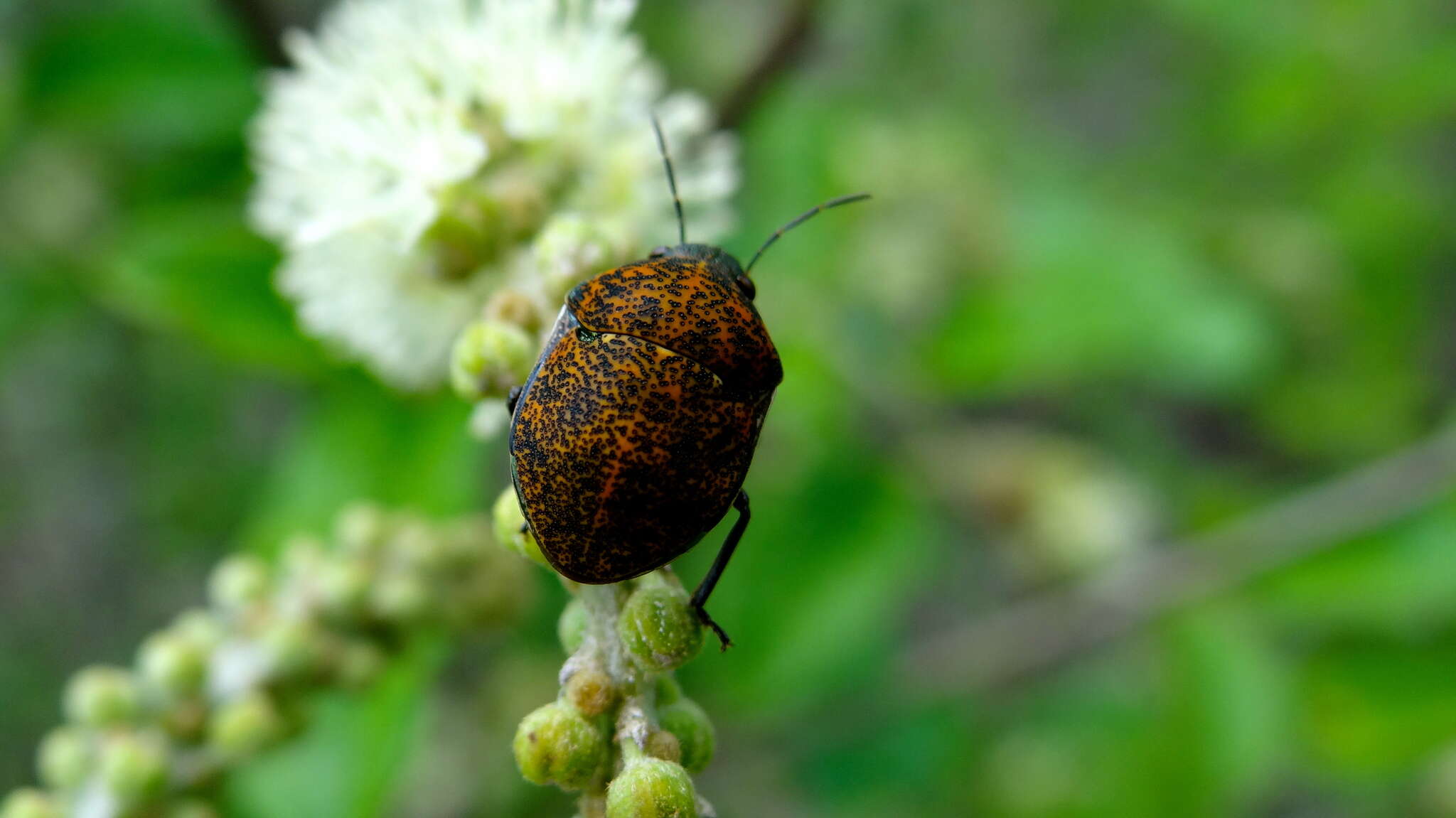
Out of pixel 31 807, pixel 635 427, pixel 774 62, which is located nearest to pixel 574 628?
pixel 635 427

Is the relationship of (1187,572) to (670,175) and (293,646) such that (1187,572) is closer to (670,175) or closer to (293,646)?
(670,175)

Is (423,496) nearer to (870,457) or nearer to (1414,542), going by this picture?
(870,457)

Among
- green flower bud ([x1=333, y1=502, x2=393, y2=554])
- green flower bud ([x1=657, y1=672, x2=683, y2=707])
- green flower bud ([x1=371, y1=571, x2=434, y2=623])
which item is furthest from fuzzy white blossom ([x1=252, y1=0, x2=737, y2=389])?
green flower bud ([x1=657, y1=672, x2=683, y2=707])

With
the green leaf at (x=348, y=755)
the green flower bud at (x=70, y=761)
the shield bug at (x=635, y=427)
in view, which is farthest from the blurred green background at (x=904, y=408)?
the shield bug at (x=635, y=427)

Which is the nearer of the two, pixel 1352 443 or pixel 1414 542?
pixel 1414 542

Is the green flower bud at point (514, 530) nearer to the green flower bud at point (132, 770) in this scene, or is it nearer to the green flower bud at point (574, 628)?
the green flower bud at point (574, 628)

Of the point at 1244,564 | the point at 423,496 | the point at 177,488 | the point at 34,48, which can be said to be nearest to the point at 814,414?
Result: the point at 423,496

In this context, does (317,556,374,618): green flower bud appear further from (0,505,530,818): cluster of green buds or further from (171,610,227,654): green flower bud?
(171,610,227,654): green flower bud
